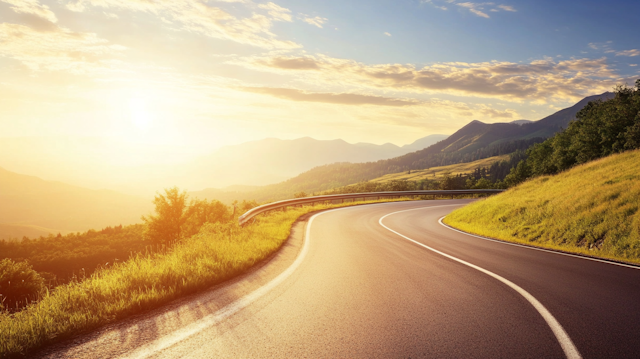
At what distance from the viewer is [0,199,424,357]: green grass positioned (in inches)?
135

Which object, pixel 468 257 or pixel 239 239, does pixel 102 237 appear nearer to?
pixel 239 239

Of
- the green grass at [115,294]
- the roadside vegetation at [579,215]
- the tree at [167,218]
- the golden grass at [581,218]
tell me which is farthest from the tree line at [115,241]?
the green grass at [115,294]

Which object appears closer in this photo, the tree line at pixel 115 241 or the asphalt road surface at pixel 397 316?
the asphalt road surface at pixel 397 316

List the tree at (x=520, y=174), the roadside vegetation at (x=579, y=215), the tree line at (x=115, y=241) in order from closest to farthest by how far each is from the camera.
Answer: the roadside vegetation at (x=579, y=215), the tree line at (x=115, y=241), the tree at (x=520, y=174)

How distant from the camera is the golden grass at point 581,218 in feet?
31.7

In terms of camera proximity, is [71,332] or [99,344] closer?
[99,344]

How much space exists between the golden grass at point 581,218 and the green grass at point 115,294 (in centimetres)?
990

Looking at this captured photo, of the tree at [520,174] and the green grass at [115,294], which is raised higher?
the green grass at [115,294]

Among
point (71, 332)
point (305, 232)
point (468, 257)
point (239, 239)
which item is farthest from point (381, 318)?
point (305, 232)

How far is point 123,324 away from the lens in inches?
152

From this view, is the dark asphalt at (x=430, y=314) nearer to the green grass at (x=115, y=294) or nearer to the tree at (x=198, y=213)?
the green grass at (x=115, y=294)

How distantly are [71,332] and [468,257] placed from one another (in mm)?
8292

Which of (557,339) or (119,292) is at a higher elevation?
(119,292)

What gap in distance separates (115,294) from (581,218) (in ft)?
46.0
